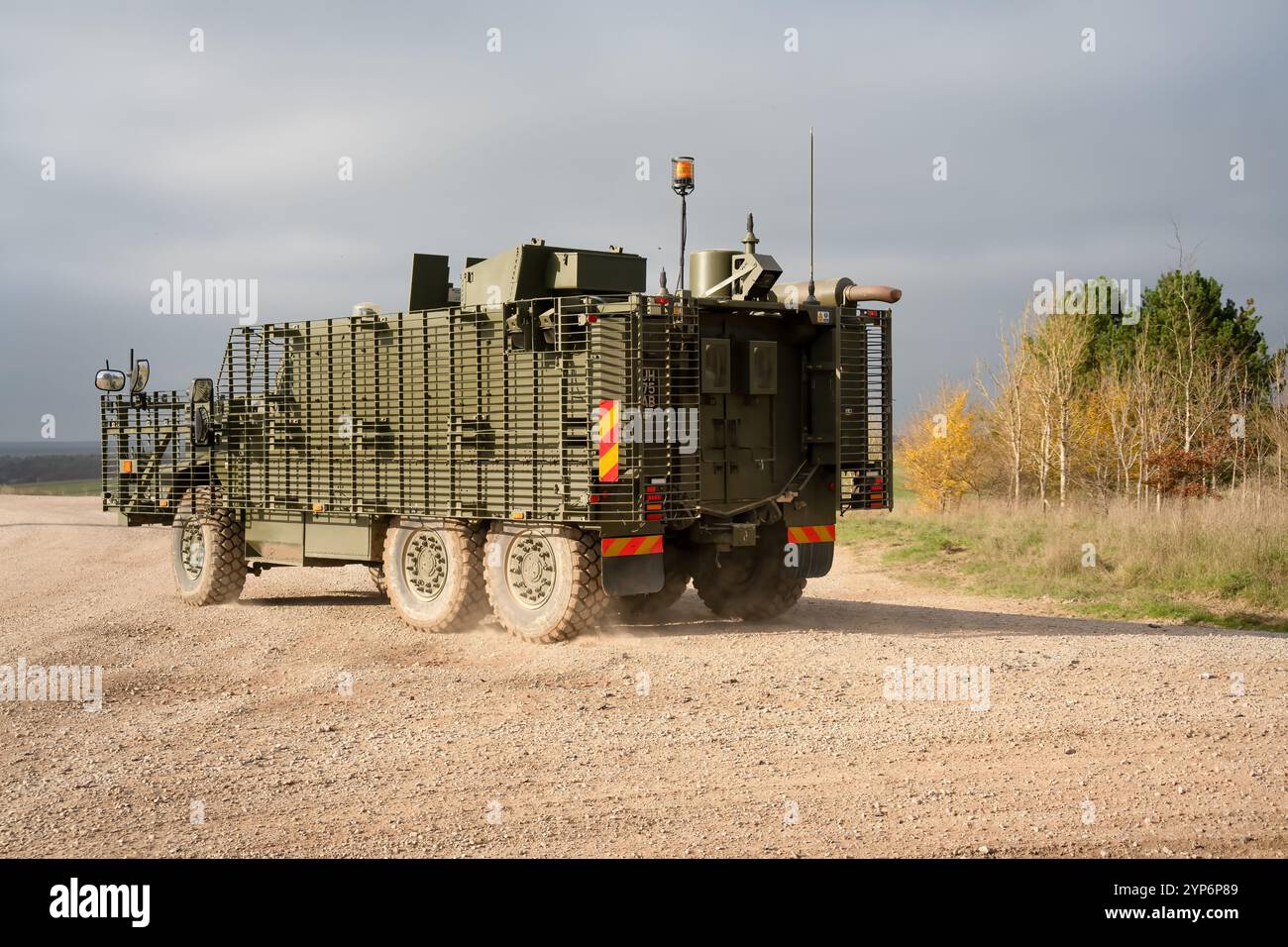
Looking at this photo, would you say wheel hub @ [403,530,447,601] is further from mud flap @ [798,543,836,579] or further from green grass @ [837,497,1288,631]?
green grass @ [837,497,1288,631]

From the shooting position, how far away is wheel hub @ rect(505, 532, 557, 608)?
1233 cm

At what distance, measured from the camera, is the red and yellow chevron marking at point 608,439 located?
38.2 ft

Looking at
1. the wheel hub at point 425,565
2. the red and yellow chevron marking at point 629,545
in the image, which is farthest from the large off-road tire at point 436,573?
the red and yellow chevron marking at point 629,545

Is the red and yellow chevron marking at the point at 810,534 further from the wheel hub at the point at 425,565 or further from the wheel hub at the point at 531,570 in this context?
the wheel hub at the point at 425,565

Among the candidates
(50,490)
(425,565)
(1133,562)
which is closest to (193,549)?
(425,565)

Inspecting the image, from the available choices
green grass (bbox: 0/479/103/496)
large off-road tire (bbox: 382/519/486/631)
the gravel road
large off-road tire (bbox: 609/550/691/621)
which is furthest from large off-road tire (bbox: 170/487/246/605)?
green grass (bbox: 0/479/103/496)

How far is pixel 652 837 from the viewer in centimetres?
616

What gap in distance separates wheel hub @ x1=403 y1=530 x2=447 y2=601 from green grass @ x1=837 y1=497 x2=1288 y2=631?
7692mm

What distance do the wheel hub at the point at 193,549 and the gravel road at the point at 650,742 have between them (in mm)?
2291

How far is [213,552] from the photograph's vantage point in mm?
15711

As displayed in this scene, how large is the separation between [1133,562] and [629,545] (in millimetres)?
8804
